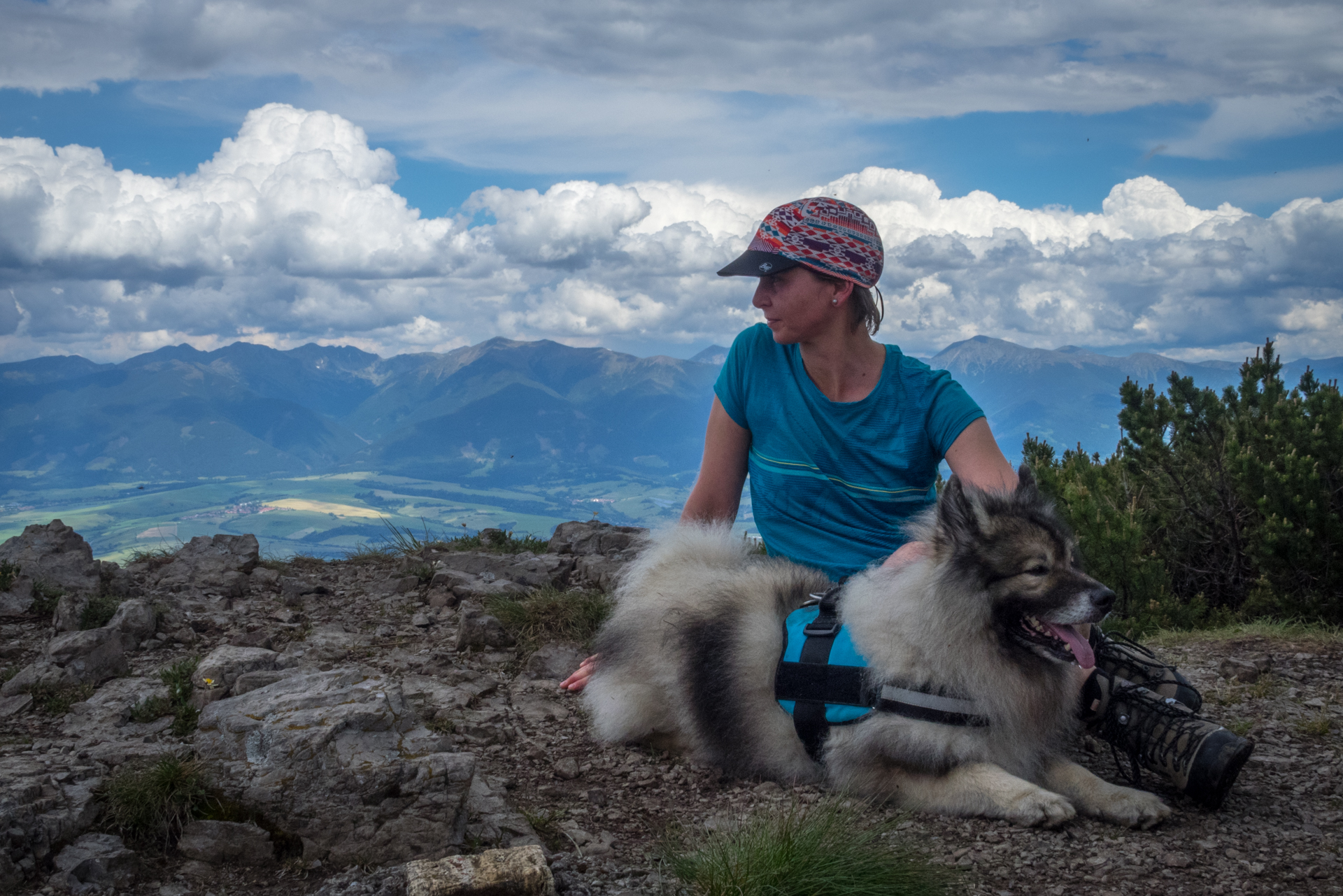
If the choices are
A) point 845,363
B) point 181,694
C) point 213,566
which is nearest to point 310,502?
point 213,566

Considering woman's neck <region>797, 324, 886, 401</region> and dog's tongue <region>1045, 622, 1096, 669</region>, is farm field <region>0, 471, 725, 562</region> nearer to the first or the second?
woman's neck <region>797, 324, 886, 401</region>

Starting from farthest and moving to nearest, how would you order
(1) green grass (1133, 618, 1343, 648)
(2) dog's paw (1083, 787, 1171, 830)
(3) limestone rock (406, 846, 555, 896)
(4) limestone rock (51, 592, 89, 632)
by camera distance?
1. (1) green grass (1133, 618, 1343, 648)
2. (4) limestone rock (51, 592, 89, 632)
3. (2) dog's paw (1083, 787, 1171, 830)
4. (3) limestone rock (406, 846, 555, 896)

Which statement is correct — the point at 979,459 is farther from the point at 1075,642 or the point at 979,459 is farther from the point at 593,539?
the point at 593,539

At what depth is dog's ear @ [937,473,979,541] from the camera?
10.4ft

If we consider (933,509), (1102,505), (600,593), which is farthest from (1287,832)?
(1102,505)

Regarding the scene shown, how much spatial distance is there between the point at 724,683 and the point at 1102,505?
5.92 meters

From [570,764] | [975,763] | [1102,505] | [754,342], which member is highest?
[754,342]

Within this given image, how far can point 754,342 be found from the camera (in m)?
4.61

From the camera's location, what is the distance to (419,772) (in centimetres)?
304

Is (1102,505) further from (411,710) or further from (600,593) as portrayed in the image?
(411,710)

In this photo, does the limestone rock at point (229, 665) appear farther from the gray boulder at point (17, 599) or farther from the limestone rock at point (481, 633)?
the gray boulder at point (17, 599)

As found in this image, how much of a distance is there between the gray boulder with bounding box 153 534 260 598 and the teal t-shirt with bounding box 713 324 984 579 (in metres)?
4.42

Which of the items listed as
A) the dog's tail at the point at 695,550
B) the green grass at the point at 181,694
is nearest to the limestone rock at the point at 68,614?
the green grass at the point at 181,694

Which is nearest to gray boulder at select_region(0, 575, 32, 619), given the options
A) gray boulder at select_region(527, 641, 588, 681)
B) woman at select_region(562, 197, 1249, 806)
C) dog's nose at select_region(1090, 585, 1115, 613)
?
gray boulder at select_region(527, 641, 588, 681)
